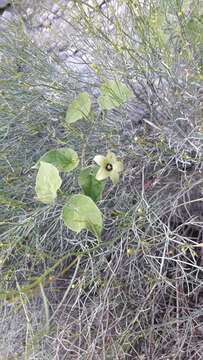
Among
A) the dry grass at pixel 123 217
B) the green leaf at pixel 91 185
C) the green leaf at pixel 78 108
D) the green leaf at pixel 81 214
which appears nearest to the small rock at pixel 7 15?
the dry grass at pixel 123 217

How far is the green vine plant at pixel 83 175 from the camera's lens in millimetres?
959

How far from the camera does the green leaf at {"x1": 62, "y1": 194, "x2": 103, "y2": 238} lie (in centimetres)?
95

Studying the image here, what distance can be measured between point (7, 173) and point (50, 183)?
0.32 metres

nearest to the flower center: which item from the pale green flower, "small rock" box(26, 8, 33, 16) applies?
the pale green flower

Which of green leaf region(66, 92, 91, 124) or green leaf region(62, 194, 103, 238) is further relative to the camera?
green leaf region(66, 92, 91, 124)

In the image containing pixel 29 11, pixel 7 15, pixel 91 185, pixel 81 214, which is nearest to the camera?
pixel 81 214

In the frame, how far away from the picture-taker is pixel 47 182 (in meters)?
0.98

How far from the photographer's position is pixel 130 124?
1.26 meters

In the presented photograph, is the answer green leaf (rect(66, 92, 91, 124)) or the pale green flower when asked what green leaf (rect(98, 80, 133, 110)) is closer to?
green leaf (rect(66, 92, 91, 124))

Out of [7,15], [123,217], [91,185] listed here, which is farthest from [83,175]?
[7,15]

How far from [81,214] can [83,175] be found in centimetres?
14

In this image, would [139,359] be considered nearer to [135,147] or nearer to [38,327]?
[38,327]

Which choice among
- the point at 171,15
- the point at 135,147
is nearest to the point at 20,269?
the point at 135,147

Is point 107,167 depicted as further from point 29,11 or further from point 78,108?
point 29,11
